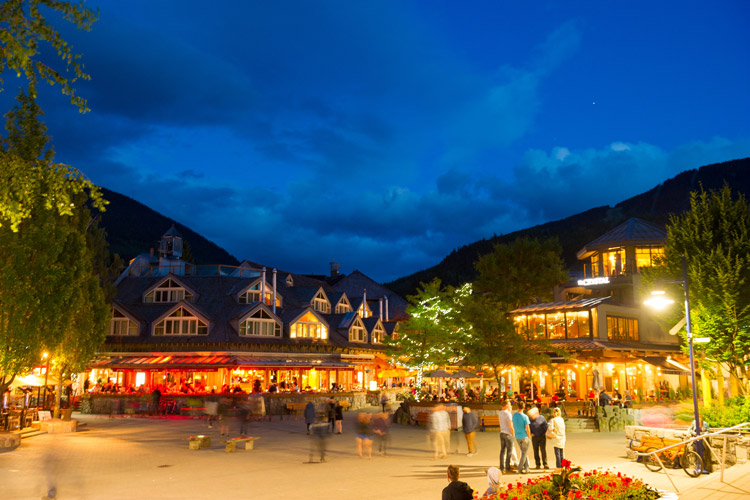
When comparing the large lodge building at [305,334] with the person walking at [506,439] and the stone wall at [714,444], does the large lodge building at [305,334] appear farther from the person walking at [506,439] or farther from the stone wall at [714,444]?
the person walking at [506,439]

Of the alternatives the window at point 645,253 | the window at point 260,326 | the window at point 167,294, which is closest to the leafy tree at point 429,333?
the window at point 260,326

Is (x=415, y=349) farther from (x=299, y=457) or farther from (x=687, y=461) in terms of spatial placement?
(x=687, y=461)

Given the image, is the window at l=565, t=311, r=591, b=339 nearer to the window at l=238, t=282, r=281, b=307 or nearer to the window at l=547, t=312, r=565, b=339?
the window at l=547, t=312, r=565, b=339

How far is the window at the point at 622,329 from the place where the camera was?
150 ft

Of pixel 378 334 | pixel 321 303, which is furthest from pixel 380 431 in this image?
pixel 378 334

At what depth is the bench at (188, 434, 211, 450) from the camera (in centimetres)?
2169

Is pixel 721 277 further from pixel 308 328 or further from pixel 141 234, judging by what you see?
pixel 141 234

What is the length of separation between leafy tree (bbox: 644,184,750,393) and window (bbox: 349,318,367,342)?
3937 centimetres

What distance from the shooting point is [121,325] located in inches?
2021

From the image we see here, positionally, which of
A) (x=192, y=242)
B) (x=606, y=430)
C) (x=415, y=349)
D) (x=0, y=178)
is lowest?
(x=606, y=430)

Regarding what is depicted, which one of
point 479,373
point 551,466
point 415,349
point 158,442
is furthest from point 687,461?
point 415,349

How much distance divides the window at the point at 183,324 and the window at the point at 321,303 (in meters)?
15.3

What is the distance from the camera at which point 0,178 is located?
32.7 feet

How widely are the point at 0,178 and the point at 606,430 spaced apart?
94.7 feet
